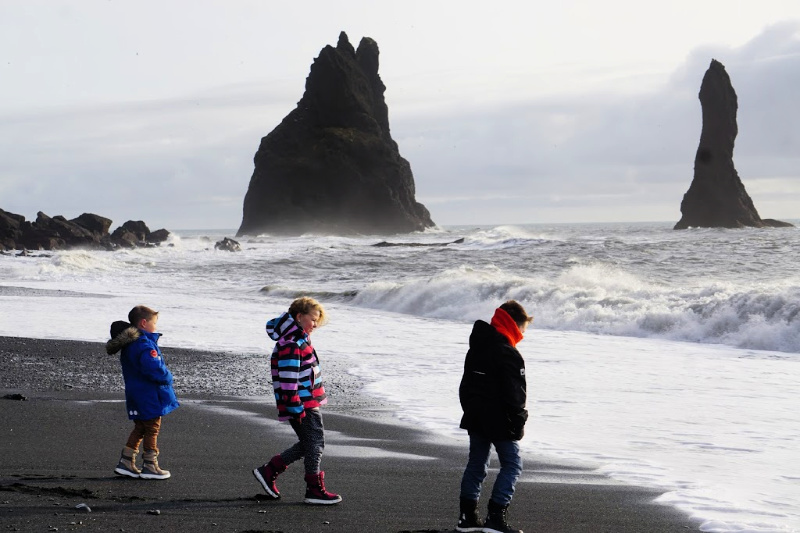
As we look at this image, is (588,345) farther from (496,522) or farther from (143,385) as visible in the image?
(496,522)

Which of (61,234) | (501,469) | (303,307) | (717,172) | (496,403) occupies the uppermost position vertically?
(717,172)

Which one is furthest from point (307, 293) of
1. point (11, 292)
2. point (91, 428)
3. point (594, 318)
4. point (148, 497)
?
point (148, 497)

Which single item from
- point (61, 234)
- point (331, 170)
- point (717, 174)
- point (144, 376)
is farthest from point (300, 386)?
point (717, 174)

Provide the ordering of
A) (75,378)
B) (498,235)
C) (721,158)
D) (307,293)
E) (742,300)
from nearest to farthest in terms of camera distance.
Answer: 1. (75,378)
2. (742,300)
3. (307,293)
4. (498,235)
5. (721,158)

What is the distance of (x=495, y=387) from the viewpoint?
446cm

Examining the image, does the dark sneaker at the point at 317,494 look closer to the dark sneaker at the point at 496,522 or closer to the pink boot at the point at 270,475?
the pink boot at the point at 270,475

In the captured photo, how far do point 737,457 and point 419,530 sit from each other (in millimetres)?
3065

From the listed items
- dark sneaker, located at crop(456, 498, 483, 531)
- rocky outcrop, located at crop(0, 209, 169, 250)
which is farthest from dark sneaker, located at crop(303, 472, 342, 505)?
rocky outcrop, located at crop(0, 209, 169, 250)

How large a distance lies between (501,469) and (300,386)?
47.0 inches

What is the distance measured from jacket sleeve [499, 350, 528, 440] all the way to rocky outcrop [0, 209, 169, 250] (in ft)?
175

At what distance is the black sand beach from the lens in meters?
4.61

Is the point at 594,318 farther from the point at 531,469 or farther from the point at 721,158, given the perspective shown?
the point at 721,158

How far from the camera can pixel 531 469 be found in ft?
20.0

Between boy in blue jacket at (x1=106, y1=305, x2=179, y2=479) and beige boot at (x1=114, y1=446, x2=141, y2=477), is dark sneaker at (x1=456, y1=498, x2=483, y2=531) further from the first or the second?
beige boot at (x1=114, y1=446, x2=141, y2=477)
